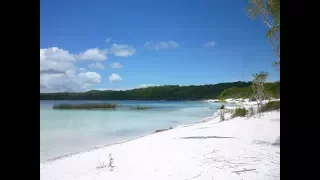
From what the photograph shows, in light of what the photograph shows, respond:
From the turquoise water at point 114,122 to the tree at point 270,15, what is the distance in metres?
2.06

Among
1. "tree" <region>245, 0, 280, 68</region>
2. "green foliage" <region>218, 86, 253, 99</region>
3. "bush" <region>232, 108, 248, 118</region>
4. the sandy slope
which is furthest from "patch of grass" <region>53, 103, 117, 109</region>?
"tree" <region>245, 0, 280, 68</region>

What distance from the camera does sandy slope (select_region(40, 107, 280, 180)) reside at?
3.50m

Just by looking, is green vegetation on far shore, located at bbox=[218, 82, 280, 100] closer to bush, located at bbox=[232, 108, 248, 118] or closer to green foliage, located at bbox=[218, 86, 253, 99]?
green foliage, located at bbox=[218, 86, 253, 99]

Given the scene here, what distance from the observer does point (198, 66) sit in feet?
19.0

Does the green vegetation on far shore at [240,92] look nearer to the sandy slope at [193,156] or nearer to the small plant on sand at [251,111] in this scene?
the small plant on sand at [251,111]

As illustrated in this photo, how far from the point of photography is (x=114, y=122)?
612cm

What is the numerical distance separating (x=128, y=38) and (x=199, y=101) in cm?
195

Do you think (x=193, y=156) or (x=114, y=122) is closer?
(x=193, y=156)

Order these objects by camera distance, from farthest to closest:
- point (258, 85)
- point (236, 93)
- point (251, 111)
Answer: point (236, 93), point (251, 111), point (258, 85)

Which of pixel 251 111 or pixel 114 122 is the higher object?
pixel 251 111

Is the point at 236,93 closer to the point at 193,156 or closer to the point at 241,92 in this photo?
the point at 241,92

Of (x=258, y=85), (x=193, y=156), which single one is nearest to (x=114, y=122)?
(x=193, y=156)

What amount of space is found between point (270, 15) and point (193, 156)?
243 cm
